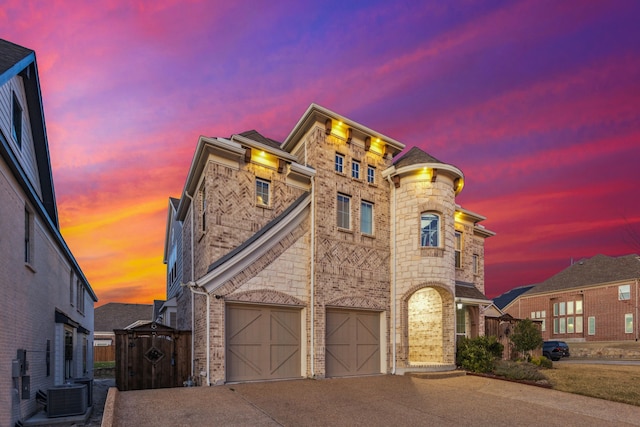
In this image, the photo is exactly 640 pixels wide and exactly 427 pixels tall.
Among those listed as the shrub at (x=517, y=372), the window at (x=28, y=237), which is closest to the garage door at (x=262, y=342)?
the window at (x=28, y=237)

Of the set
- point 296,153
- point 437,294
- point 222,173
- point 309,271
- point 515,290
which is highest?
point 296,153

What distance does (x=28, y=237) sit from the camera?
36.2 feet

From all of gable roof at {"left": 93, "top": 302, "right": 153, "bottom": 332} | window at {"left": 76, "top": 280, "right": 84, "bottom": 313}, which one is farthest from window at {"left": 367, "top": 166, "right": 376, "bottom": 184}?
gable roof at {"left": 93, "top": 302, "right": 153, "bottom": 332}

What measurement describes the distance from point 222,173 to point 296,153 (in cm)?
446

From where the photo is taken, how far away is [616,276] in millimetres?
38031

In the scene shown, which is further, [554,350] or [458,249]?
[554,350]

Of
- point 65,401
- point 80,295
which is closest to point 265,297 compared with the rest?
point 65,401

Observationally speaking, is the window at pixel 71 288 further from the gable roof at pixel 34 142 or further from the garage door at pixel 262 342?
the garage door at pixel 262 342

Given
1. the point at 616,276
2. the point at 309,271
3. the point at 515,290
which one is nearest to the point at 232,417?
the point at 309,271

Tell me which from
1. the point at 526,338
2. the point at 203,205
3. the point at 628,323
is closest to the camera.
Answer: the point at 203,205

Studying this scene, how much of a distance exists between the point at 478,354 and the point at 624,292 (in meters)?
29.4

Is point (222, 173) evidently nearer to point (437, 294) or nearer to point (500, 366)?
point (437, 294)

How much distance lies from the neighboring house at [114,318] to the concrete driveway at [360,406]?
120 feet

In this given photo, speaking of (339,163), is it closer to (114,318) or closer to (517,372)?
(517,372)
